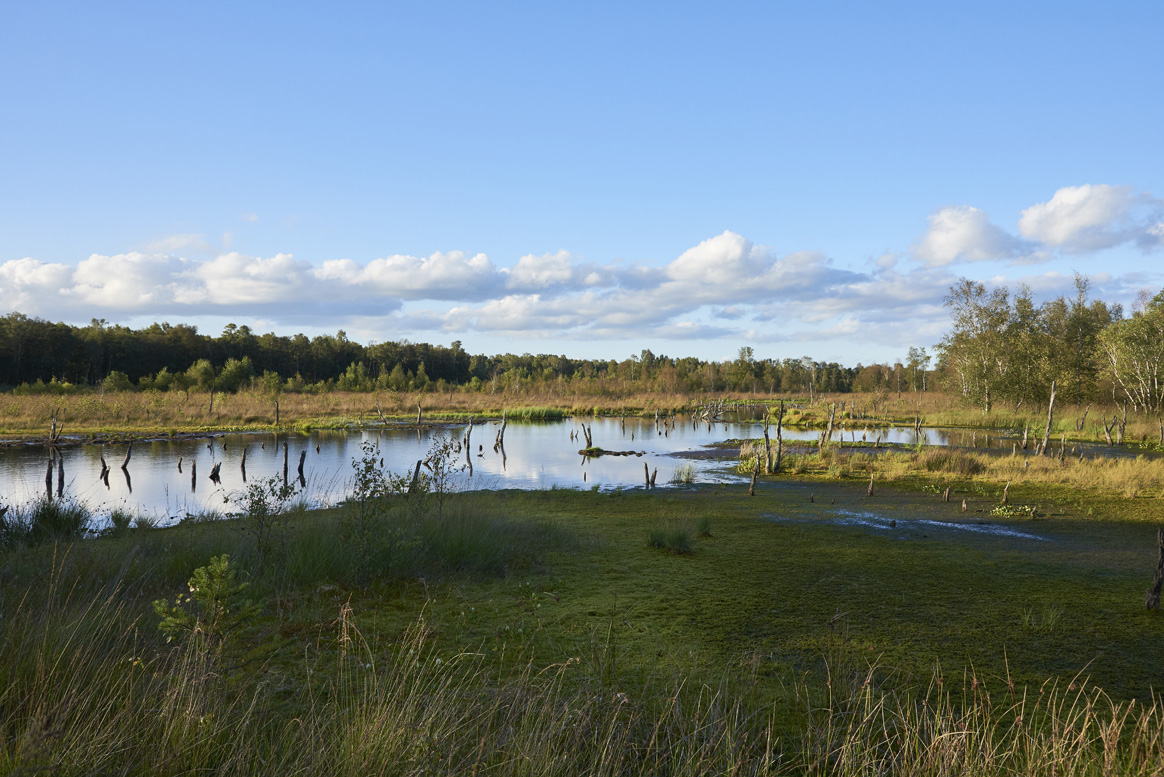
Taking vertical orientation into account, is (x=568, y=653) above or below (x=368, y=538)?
below

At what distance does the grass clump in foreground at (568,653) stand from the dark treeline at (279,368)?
141 feet

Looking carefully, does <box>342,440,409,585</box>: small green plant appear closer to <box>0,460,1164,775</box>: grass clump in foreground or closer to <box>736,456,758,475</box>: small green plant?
<box>0,460,1164,775</box>: grass clump in foreground

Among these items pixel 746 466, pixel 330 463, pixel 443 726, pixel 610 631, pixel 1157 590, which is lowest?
pixel 330 463

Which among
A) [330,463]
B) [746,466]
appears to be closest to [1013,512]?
[746,466]

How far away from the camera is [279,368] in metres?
87.6

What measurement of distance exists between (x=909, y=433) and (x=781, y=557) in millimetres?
34117

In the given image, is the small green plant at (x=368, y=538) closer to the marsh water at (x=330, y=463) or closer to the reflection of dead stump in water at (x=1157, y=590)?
the marsh water at (x=330, y=463)

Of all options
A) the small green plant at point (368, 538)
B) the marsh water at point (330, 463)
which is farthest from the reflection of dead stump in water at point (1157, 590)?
the marsh water at point (330, 463)

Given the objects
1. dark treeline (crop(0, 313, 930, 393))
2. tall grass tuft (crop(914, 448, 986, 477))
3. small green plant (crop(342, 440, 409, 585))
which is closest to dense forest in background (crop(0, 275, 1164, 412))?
dark treeline (crop(0, 313, 930, 393))

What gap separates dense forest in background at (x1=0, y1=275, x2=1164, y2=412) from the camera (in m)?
39.4

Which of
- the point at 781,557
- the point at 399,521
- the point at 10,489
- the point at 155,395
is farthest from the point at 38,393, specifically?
the point at 781,557

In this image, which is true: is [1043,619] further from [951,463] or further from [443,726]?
[951,463]

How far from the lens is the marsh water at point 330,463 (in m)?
17.8

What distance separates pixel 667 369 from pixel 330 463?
6797 cm
